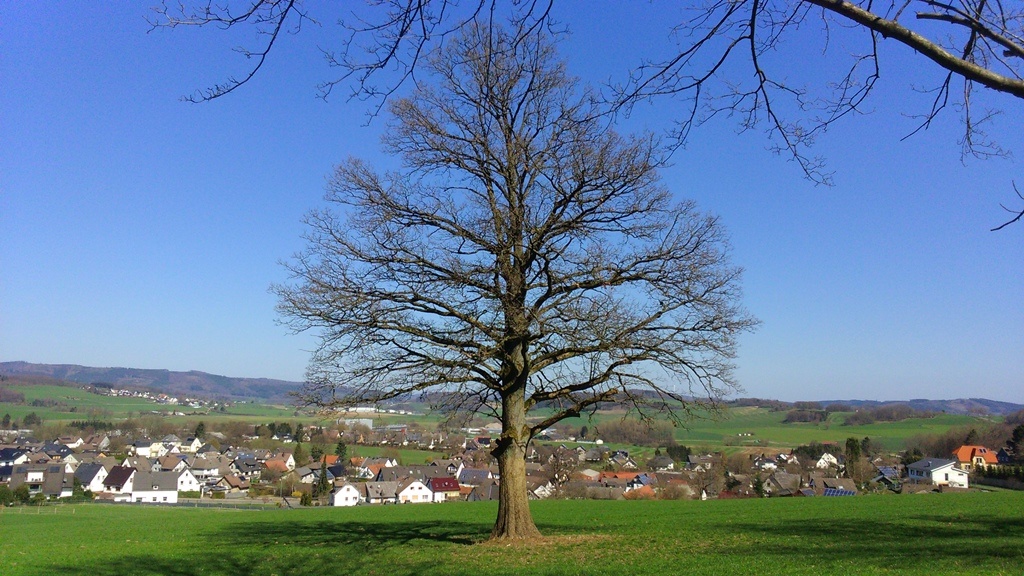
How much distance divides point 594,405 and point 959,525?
9.46 m

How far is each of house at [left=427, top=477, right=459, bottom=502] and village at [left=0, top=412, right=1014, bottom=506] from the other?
110 millimetres

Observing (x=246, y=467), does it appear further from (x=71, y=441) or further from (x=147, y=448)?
(x=71, y=441)

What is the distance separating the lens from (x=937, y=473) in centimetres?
4141

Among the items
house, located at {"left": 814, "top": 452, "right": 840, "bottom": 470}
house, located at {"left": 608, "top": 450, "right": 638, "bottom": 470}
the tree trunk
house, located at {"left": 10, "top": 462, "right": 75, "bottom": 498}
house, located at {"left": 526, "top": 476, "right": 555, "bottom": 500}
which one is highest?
the tree trunk

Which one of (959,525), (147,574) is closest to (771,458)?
(959,525)

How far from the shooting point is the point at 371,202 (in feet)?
37.5

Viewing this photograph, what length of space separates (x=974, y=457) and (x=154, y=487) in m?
61.3

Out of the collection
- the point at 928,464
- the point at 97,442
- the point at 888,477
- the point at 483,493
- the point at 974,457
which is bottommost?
the point at 97,442

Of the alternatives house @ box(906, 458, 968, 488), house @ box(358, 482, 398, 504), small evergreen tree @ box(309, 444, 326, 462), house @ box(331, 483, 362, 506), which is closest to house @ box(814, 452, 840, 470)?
house @ box(906, 458, 968, 488)

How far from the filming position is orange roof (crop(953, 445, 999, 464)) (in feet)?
153

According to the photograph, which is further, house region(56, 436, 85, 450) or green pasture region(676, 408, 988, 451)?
house region(56, 436, 85, 450)

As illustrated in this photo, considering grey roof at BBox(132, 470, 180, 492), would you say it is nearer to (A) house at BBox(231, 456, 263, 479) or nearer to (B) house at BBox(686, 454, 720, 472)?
(A) house at BBox(231, 456, 263, 479)

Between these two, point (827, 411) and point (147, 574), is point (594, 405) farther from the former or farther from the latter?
point (827, 411)

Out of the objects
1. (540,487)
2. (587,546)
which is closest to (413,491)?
(540,487)
